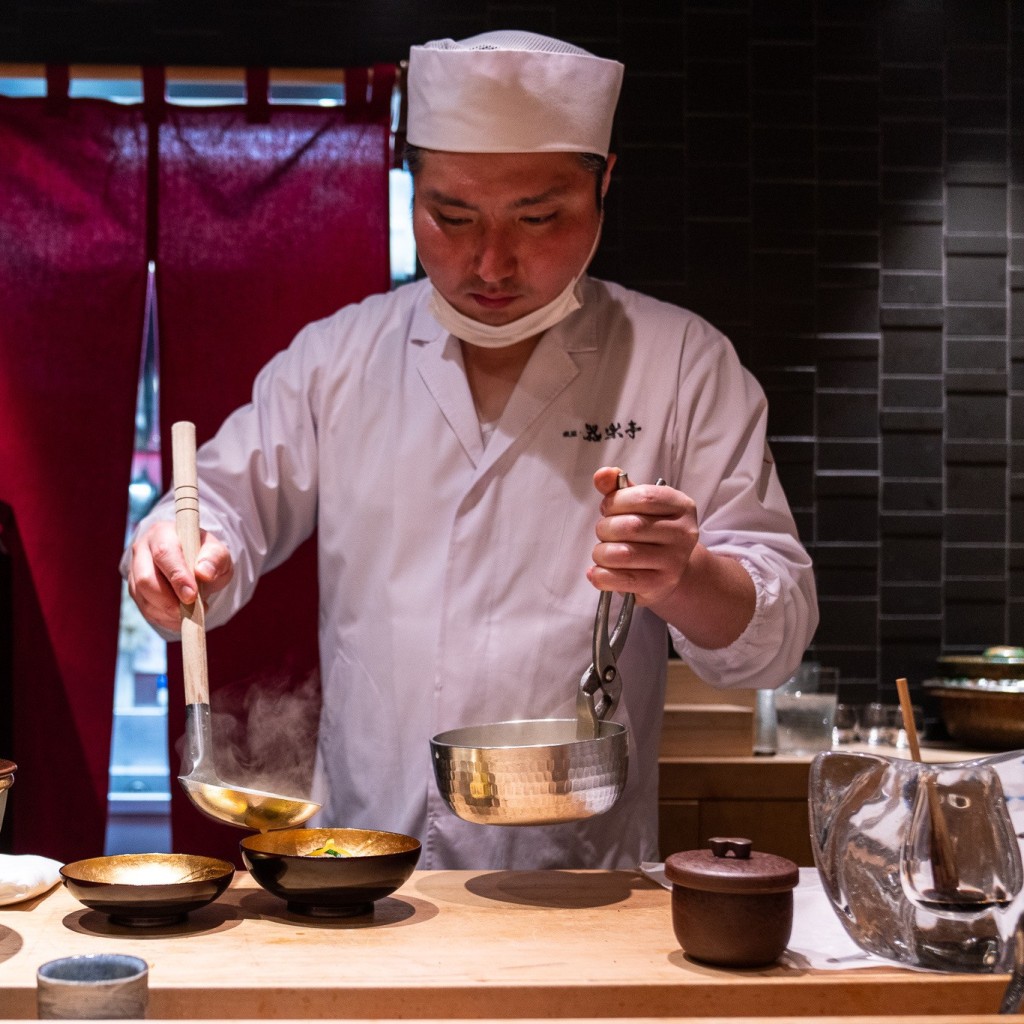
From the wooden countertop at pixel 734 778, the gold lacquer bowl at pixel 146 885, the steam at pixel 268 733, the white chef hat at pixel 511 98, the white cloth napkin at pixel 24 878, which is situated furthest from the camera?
the wooden countertop at pixel 734 778

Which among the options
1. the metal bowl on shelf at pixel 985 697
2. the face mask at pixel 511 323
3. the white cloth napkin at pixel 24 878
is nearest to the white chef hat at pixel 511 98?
the face mask at pixel 511 323

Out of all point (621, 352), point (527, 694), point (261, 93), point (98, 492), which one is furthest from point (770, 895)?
point (261, 93)

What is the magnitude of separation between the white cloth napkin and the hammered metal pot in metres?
0.49

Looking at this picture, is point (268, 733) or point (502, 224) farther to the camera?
point (268, 733)

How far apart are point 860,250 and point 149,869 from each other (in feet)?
8.56

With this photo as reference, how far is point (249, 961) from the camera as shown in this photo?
1.32m

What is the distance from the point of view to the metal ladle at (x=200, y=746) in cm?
158

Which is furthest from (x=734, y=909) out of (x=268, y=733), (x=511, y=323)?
(x=268, y=733)

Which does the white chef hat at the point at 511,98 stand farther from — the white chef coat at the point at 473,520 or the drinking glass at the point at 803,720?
the drinking glass at the point at 803,720

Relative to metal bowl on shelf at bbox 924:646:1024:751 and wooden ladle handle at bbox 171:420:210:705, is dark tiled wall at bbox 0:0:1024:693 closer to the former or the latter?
metal bowl on shelf at bbox 924:646:1024:751

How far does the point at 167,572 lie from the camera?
5.68 ft

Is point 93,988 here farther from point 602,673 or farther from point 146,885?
point 602,673

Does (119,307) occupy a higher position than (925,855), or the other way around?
(119,307)

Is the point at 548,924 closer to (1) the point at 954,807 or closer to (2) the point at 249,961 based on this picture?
(2) the point at 249,961
